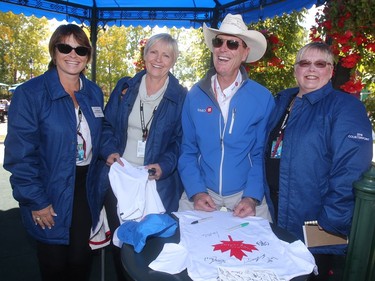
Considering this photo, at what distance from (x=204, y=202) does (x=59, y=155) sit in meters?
1.04

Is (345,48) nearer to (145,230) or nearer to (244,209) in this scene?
(244,209)

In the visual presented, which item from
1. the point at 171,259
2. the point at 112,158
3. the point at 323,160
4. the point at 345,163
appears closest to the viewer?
the point at 171,259

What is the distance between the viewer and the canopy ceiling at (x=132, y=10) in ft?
21.8

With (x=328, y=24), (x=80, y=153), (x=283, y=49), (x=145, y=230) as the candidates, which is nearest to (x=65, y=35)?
(x=80, y=153)

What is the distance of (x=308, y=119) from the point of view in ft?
6.63

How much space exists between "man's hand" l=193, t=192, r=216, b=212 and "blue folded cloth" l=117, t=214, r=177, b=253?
50cm

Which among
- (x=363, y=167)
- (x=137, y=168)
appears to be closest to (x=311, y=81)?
(x=363, y=167)

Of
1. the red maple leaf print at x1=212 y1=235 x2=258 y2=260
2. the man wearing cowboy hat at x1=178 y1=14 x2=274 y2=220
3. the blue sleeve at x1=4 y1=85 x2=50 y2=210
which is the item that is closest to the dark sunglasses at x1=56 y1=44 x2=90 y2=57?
the blue sleeve at x1=4 y1=85 x2=50 y2=210

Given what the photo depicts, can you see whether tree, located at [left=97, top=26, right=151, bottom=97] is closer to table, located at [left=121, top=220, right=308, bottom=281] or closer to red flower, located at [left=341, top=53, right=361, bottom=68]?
red flower, located at [left=341, top=53, right=361, bottom=68]

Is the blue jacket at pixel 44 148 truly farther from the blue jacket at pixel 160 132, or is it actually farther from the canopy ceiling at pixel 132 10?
the canopy ceiling at pixel 132 10

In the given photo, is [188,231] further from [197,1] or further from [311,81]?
[197,1]

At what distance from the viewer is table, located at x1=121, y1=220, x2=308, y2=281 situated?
1391 millimetres

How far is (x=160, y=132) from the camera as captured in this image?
2504 millimetres

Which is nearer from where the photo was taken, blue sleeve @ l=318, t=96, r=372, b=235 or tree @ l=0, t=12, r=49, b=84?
blue sleeve @ l=318, t=96, r=372, b=235
